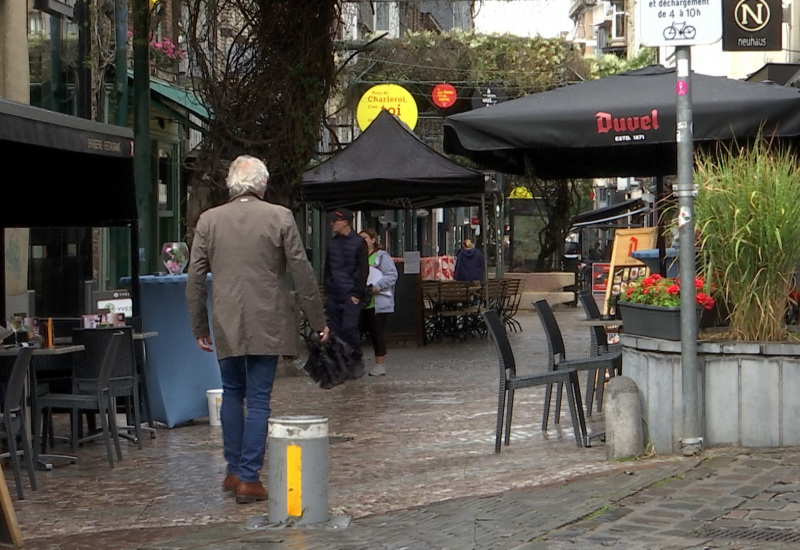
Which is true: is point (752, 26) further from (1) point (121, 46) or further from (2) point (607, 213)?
(2) point (607, 213)

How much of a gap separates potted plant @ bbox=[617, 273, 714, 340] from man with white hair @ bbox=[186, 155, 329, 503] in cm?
206

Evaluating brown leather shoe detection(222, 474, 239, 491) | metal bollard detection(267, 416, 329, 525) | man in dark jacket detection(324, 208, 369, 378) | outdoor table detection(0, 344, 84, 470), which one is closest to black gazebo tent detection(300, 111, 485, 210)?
man in dark jacket detection(324, 208, 369, 378)

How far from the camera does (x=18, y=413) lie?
839 centimetres

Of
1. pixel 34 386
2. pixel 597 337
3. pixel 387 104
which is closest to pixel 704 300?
pixel 597 337

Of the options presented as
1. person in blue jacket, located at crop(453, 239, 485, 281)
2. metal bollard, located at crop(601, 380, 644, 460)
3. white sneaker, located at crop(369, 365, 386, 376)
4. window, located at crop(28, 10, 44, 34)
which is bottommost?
white sneaker, located at crop(369, 365, 386, 376)

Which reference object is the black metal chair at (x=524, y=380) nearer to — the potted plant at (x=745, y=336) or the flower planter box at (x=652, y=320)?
the flower planter box at (x=652, y=320)

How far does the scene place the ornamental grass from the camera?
8125 millimetres

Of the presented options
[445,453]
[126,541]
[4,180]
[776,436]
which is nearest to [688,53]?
[776,436]

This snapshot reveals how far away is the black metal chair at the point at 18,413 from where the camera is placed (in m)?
7.82

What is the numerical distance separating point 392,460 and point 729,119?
3.71 metres

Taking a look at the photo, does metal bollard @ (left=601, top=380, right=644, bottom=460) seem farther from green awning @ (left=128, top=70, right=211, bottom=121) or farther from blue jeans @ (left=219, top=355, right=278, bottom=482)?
green awning @ (left=128, top=70, right=211, bottom=121)

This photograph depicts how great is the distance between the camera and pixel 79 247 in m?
18.4

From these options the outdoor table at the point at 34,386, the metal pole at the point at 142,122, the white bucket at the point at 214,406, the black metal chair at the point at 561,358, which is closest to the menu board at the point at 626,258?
the black metal chair at the point at 561,358

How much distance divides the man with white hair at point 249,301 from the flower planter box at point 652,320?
80.8 inches
